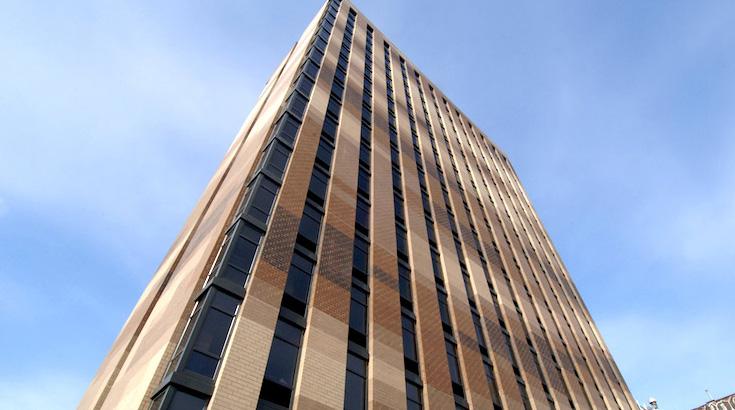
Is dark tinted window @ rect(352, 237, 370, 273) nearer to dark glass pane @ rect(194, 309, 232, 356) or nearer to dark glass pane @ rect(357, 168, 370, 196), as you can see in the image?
dark glass pane @ rect(357, 168, 370, 196)

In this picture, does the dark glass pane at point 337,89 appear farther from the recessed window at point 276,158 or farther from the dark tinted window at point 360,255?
the dark tinted window at point 360,255

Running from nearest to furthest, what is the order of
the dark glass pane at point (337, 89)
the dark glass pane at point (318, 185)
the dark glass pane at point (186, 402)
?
the dark glass pane at point (186, 402), the dark glass pane at point (318, 185), the dark glass pane at point (337, 89)

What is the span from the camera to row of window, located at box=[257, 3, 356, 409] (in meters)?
14.2

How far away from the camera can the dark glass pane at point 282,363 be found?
568 inches

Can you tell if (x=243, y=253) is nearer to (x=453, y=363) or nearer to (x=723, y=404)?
(x=453, y=363)

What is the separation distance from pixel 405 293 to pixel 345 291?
5.02 metres

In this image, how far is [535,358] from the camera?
30.3m

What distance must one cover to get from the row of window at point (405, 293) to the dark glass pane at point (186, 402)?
8492mm

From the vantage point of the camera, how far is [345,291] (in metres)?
19.0

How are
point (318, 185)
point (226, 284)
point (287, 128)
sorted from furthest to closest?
1. point (287, 128)
2. point (318, 185)
3. point (226, 284)

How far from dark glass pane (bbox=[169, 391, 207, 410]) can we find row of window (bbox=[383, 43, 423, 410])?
8492mm

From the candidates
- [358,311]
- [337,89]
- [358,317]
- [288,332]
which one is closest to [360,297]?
[358,311]

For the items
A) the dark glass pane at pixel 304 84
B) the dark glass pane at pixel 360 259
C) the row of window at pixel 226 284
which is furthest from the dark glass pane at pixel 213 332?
the dark glass pane at pixel 304 84

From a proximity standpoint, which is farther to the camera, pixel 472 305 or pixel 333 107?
pixel 333 107
